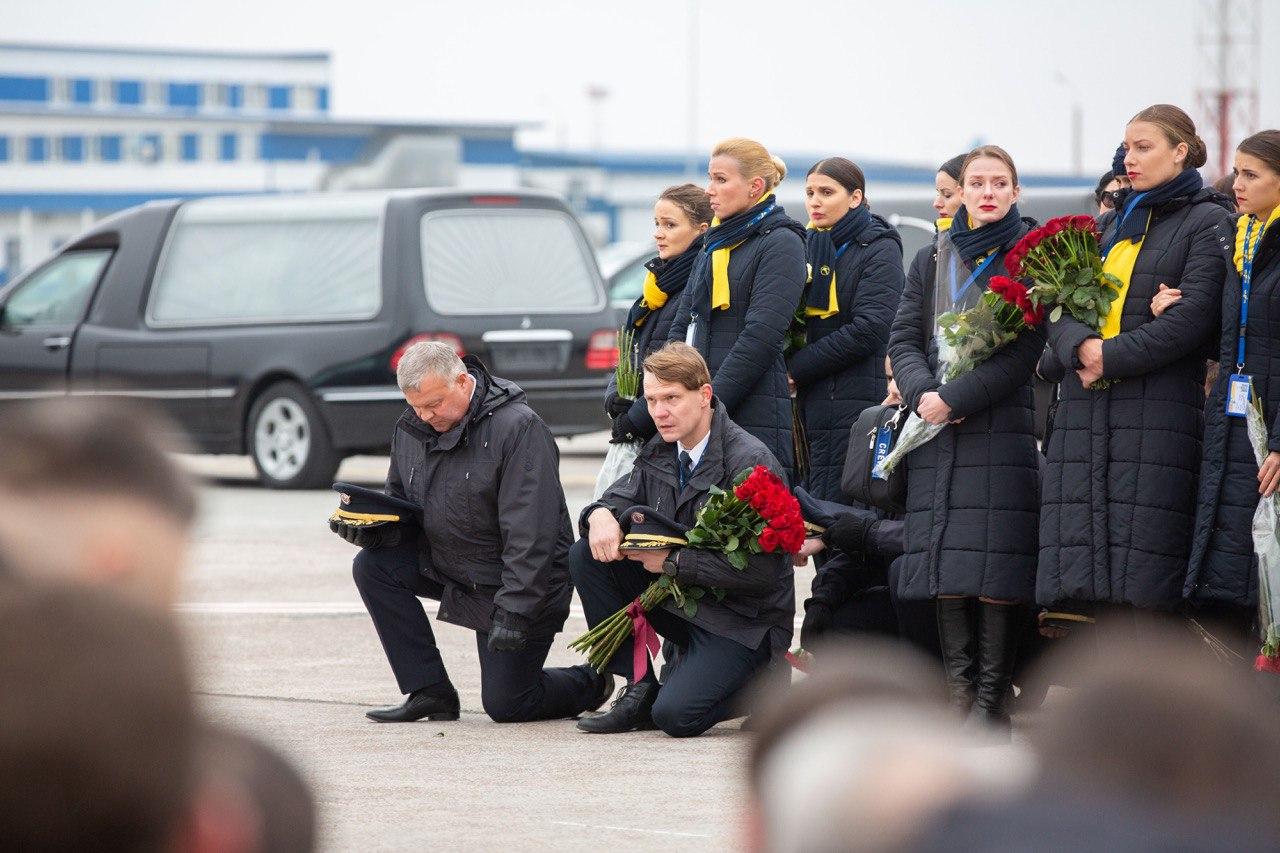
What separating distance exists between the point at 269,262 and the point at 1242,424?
994cm

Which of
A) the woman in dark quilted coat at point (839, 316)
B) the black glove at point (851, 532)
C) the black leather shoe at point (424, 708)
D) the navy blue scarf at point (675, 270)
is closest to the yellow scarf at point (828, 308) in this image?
the woman in dark quilted coat at point (839, 316)

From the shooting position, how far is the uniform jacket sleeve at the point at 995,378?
5996 millimetres

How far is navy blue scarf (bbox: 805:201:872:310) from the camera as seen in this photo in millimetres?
7574

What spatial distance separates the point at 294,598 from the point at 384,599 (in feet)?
9.00

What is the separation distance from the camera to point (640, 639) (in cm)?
657

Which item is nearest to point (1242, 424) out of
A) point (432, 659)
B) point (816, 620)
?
point (816, 620)

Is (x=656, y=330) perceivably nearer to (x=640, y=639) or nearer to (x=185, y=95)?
(x=640, y=639)

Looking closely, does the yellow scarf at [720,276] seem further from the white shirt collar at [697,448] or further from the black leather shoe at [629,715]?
the black leather shoe at [629,715]

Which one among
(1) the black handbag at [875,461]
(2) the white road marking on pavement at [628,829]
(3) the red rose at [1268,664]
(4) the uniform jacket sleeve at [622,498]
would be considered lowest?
(2) the white road marking on pavement at [628,829]

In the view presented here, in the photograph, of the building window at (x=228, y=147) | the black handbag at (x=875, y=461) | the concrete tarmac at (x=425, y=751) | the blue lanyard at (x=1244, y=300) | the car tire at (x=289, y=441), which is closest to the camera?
the concrete tarmac at (x=425, y=751)

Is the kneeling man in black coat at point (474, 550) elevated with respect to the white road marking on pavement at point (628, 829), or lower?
elevated

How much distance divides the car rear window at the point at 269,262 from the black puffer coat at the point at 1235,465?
8761 millimetres

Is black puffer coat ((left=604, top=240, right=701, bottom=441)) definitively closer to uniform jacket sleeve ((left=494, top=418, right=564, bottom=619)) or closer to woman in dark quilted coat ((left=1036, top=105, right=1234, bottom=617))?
uniform jacket sleeve ((left=494, top=418, right=564, bottom=619))

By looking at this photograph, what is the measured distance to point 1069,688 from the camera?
1747 millimetres
